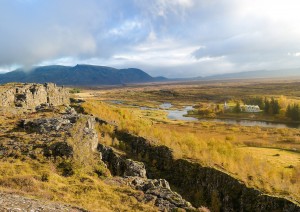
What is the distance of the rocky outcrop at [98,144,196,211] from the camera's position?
67.7ft

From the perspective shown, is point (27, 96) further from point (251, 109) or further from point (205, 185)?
point (251, 109)

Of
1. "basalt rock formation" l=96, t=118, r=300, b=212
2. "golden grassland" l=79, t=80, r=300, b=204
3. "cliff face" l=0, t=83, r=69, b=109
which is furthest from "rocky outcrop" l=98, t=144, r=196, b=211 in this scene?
"cliff face" l=0, t=83, r=69, b=109

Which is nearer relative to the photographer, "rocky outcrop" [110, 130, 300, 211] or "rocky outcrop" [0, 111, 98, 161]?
"rocky outcrop" [110, 130, 300, 211]

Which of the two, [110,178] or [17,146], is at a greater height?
[17,146]

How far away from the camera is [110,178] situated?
82.5 ft

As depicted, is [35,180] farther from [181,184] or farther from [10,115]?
[10,115]

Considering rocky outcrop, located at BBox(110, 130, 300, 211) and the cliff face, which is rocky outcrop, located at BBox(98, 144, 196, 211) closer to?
rocky outcrop, located at BBox(110, 130, 300, 211)

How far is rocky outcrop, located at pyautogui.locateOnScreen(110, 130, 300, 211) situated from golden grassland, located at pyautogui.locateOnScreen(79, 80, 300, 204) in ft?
3.56

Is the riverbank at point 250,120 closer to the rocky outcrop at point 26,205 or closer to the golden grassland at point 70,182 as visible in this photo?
the golden grassland at point 70,182

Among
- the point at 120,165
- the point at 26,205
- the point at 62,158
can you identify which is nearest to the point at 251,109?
the point at 120,165

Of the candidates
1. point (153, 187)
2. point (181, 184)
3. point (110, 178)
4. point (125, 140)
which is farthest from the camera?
point (125, 140)

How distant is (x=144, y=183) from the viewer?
80.9ft

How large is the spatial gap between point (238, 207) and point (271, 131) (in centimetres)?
9267

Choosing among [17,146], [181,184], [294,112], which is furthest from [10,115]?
[294,112]
